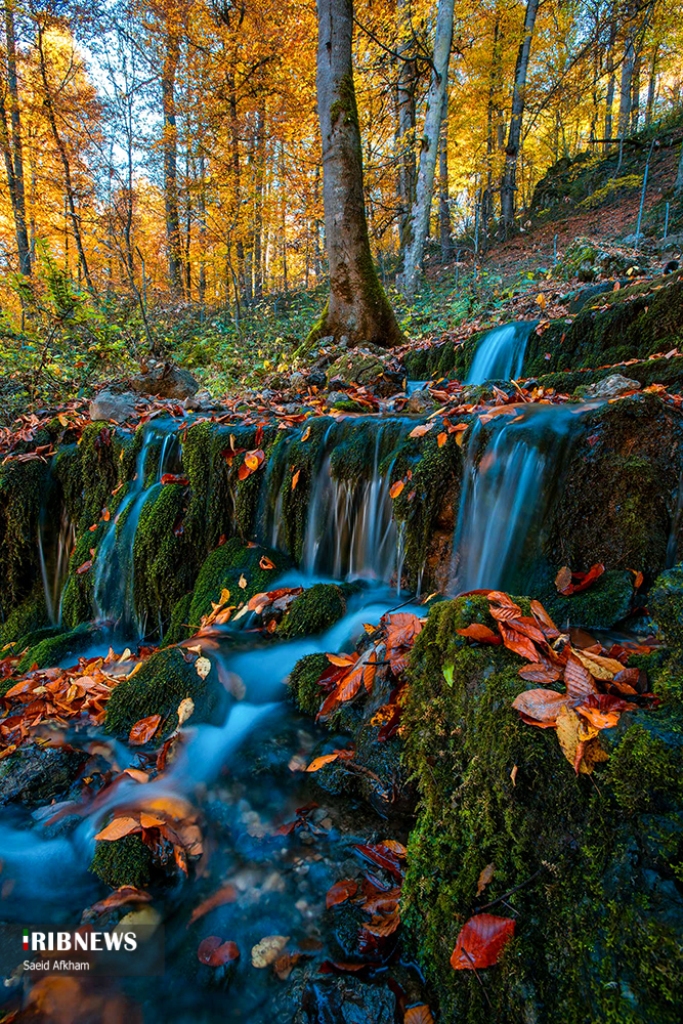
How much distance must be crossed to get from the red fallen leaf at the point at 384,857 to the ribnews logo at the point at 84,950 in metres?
0.78

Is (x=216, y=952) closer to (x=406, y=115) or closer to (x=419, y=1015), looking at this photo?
(x=419, y=1015)

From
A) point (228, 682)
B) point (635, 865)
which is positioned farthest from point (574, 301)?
point (635, 865)

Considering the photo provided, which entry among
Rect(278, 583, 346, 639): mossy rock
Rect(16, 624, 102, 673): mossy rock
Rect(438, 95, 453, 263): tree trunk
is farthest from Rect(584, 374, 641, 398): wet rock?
Rect(438, 95, 453, 263): tree trunk

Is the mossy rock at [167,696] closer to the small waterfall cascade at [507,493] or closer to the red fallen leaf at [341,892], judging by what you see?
the red fallen leaf at [341,892]

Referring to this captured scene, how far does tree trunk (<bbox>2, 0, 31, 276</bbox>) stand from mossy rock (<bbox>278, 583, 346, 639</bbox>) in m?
14.1

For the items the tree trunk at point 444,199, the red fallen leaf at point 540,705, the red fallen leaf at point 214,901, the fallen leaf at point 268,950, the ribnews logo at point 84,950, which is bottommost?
the ribnews logo at point 84,950

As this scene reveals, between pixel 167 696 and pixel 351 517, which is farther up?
pixel 351 517

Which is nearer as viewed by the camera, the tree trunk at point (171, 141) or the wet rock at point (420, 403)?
the wet rock at point (420, 403)

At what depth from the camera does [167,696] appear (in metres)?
2.75

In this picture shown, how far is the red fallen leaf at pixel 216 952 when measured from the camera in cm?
166

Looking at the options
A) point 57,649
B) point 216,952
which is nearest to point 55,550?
point 57,649

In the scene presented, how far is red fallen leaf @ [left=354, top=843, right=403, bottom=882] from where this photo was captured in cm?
177

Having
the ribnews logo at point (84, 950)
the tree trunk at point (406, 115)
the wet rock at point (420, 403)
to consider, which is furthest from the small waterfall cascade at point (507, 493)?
the tree trunk at point (406, 115)

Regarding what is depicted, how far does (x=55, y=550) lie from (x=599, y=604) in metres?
5.33
